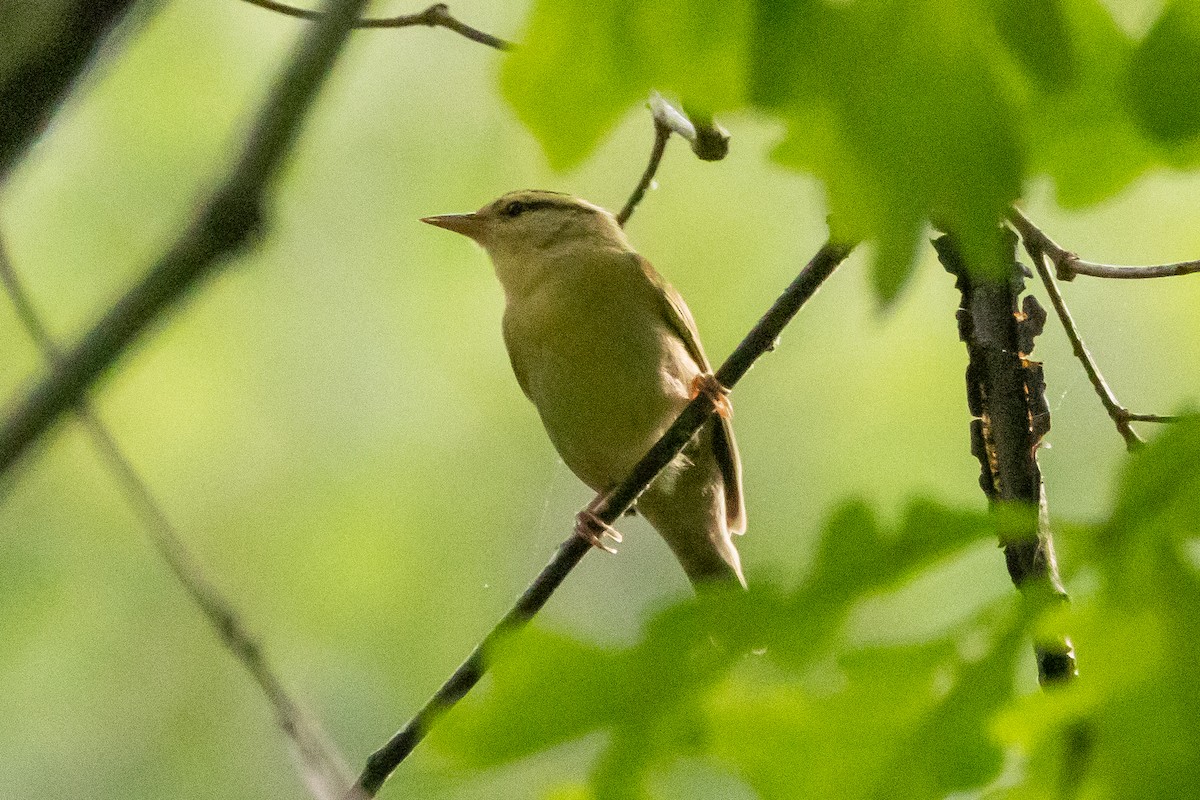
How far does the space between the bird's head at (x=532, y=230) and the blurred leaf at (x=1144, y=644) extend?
13.1ft

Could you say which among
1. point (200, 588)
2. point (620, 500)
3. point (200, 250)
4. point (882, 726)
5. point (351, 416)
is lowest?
point (351, 416)

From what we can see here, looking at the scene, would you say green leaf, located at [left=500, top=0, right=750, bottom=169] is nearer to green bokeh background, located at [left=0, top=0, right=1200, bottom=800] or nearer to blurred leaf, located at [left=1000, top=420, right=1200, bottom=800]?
blurred leaf, located at [left=1000, top=420, right=1200, bottom=800]

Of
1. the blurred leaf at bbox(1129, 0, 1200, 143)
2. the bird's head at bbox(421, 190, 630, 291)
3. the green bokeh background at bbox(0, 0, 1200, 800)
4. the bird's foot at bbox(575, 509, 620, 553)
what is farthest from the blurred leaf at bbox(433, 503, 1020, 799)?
the green bokeh background at bbox(0, 0, 1200, 800)

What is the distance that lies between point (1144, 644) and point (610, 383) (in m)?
3.51

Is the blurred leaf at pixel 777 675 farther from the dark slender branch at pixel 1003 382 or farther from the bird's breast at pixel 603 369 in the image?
the bird's breast at pixel 603 369

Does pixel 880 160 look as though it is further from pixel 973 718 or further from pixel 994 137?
pixel 973 718

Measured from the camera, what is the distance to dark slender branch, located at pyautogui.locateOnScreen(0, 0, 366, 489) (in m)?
0.85

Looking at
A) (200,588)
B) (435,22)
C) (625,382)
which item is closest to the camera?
(200,588)

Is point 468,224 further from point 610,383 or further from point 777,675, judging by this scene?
point 777,675

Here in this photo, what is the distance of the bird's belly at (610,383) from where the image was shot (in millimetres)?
4719

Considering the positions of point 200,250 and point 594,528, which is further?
point 594,528

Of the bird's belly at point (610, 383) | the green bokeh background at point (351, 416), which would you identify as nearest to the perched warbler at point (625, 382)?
the bird's belly at point (610, 383)

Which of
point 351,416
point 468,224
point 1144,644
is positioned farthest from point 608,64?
point 351,416

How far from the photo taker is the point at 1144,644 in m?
1.26
